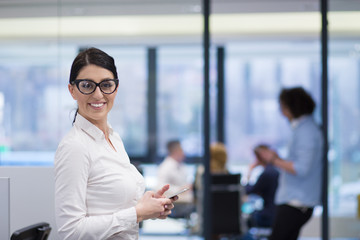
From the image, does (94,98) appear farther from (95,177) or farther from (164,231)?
(164,231)

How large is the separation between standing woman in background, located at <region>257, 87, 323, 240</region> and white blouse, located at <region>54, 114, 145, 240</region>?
222 cm

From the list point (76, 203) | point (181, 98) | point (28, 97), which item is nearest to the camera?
point (76, 203)

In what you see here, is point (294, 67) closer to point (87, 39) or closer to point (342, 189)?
point (342, 189)

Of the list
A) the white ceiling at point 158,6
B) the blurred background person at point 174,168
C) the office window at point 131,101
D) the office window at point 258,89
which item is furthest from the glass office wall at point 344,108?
the office window at point 258,89

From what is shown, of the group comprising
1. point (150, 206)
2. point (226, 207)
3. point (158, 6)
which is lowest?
point (226, 207)

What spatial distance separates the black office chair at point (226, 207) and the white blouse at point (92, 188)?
318 centimetres

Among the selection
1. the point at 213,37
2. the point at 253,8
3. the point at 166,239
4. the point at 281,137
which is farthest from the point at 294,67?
the point at 166,239

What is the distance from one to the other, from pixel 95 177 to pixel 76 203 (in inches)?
4.8

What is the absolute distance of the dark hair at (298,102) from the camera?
12.6 feet

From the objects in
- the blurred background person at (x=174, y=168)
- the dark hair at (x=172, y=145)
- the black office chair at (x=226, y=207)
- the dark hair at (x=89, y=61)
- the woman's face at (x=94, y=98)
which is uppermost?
the dark hair at (x=89, y=61)

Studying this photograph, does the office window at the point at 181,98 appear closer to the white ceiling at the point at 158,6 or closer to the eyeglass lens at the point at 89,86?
the white ceiling at the point at 158,6

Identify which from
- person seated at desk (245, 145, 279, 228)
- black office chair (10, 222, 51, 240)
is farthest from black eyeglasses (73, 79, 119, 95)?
person seated at desk (245, 145, 279, 228)

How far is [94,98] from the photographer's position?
1.72 m

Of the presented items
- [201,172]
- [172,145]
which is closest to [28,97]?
[172,145]
